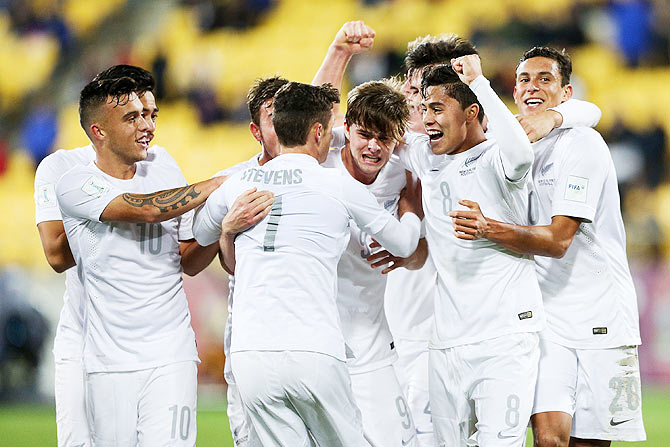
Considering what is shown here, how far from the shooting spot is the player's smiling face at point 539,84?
4582 mm

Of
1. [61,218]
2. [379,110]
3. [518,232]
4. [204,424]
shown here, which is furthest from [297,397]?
[204,424]

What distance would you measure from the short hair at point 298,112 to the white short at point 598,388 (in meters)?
1.66

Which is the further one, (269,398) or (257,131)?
(257,131)

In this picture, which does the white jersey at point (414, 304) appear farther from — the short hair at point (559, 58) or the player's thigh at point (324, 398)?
the player's thigh at point (324, 398)

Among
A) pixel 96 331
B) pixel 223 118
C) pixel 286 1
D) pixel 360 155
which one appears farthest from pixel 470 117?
pixel 286 1

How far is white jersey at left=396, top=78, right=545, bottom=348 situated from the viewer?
398 centimetres

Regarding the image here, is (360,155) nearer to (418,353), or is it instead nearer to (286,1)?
(418,353)

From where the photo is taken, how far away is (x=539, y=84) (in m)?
4.59

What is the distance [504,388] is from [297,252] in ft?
3.85

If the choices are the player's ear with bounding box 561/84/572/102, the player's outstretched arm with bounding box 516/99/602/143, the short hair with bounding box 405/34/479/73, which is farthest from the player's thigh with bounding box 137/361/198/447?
the player's ear with bounding box 561/84/572/102

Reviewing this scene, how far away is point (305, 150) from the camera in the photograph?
149 inches

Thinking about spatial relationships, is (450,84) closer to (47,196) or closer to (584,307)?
(584,307)

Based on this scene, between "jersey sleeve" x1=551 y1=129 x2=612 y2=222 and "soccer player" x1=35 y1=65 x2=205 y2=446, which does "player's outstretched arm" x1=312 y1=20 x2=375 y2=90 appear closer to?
"soccer player" x1=35 y1=65 x2=205 y2=446

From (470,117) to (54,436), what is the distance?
5.34 m
